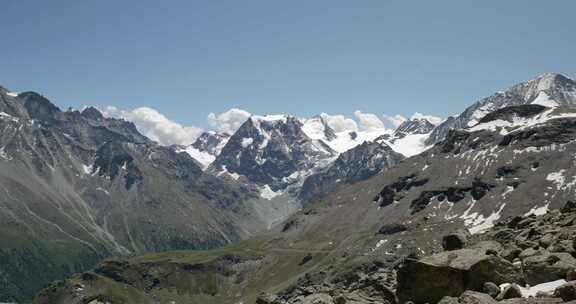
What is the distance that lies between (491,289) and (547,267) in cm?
324

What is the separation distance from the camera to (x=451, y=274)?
94.0ft

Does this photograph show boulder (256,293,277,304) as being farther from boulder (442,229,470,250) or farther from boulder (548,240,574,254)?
boulder (548,240,574,254)

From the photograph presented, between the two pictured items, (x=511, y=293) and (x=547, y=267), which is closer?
(x=511, y=293)

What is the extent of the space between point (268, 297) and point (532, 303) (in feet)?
99.1

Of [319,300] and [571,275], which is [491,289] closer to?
[571,275]

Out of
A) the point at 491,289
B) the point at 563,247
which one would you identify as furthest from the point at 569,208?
the point at 491,289

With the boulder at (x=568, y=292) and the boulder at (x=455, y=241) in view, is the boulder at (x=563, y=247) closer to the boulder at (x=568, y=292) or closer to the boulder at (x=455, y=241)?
the boulder at (x=455, y=241)

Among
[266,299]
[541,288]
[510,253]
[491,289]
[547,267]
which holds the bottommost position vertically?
[266,299]

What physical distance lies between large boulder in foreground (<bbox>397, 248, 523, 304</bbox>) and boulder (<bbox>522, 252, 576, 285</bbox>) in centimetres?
66

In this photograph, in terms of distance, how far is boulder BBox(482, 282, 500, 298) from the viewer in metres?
25.6

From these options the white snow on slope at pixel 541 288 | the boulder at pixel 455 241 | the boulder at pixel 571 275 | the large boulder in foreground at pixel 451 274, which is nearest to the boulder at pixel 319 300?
the large boulder in foreground at pixel 451 274

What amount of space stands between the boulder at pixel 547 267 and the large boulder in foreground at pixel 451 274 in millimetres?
658

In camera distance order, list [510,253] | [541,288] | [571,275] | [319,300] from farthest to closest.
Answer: [319,300] < [510,253] < [541,288] < [571,275]

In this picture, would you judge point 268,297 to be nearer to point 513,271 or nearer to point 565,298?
point 513,271
